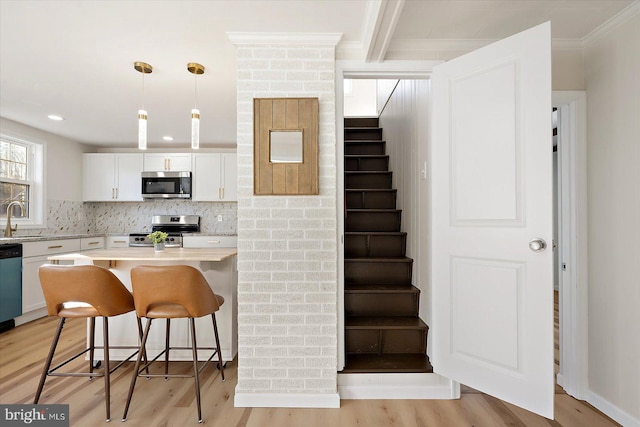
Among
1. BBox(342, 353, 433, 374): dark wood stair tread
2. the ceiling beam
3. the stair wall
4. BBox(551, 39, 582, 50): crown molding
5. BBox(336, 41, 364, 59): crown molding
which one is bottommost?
BBox(342, 353, 433, 374): dark wood stair tread

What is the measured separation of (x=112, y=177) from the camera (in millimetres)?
5117

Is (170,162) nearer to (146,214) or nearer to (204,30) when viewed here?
(146,214)

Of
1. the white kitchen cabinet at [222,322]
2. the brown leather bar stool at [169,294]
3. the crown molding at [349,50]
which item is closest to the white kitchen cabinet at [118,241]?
the white kitchen cabinet at [222,322]

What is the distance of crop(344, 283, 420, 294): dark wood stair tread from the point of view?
2.43 metres

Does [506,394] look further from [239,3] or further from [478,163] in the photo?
[239,3]

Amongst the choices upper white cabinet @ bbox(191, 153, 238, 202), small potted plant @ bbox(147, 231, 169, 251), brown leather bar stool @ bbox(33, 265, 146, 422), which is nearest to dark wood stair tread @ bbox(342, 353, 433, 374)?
brown leather bar stool @ bbox(33, 265, 146, 422)

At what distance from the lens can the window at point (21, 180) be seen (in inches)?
153

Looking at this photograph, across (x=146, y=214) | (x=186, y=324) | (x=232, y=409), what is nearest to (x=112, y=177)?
(x=146, y=214)

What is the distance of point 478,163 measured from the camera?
1.84m

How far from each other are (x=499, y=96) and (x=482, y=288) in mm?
1088

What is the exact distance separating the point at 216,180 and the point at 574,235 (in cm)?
456

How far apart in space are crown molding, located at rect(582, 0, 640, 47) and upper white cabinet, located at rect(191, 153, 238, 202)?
4363 millimetres

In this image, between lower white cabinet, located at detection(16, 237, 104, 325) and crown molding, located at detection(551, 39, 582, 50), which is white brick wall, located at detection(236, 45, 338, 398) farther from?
lower white cabinet, located at detection(16, 237, 104, 325)

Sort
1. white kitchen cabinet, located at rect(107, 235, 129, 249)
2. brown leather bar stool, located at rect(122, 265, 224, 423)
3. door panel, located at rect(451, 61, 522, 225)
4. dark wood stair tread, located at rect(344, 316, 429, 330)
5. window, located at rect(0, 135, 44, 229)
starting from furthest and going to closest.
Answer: white kitchen cabinet, located at rect(107, 235, 129, 249)
window, located at rect(0, 135, 44, 229)
dark wood stair tread, located at rect(344, 316, 429, 330)
brown leather bar stool, located at rect(122, 265, 224, 423)
door panel, located at rect(451, 61, 522, 225)
